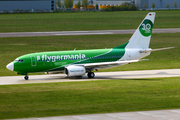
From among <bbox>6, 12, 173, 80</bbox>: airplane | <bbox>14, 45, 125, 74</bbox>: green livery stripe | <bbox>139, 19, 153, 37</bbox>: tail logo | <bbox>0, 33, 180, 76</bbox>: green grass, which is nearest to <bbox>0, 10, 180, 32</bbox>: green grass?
<bbox>0, 33, 180, 76</bbox>: green grass

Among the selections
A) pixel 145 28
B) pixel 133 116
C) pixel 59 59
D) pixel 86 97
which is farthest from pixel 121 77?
pixel 133 116

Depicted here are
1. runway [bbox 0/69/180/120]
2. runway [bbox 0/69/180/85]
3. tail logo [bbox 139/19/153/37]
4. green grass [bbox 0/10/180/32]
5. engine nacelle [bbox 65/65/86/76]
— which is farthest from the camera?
green grass [bbox 0/10/180/32]

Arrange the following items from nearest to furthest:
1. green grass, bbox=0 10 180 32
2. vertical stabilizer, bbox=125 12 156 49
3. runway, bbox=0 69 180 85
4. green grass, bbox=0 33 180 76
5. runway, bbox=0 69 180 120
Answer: runway, bbox=0 69 180 120
runway, bbox=0 69 180 85
vertical stabilizer, bbox=125 12 156 49
green grass, bbox=0 33 180 76
green grass, bbox=0 10 180 32

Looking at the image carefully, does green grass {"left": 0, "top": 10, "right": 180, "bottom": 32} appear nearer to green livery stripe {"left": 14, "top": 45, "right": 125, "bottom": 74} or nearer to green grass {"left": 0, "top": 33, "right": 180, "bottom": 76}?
green grass {"left": 0, "top": 33, "right": 180, "bottom": 76}

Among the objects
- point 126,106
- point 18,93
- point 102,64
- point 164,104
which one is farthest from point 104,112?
point 102,64

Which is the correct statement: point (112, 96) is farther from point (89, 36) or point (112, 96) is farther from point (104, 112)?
point (89, 36)

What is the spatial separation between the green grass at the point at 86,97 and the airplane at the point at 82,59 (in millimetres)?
5152

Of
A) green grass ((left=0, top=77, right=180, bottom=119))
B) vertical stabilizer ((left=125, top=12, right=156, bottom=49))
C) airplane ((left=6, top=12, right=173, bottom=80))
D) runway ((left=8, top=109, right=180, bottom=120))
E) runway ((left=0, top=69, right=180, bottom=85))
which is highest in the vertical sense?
vertical stabilizer ((left=125, top=12, right=156, bottom=49))

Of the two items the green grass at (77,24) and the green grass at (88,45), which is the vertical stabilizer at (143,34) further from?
the green grass at (77,24)

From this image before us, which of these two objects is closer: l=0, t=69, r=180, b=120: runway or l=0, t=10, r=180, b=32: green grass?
l=0, t=69, r=180, b=120: runway

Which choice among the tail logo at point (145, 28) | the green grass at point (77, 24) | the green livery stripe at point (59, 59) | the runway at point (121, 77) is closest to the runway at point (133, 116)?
the runway at point (121, 77)

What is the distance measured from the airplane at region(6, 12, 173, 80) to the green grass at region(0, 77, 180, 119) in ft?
16.9

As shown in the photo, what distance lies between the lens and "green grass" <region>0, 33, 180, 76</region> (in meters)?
55.5

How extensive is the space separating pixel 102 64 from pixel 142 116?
64.2ft
